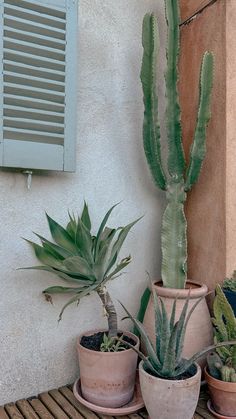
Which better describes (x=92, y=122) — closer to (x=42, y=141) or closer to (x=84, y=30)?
(x=42, y=141)

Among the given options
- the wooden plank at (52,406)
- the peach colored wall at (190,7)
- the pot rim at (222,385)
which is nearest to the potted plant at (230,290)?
the pot rim at (222,385)

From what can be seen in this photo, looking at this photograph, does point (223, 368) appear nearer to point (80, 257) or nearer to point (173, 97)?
point (80, 257)

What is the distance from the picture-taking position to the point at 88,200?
2.11m

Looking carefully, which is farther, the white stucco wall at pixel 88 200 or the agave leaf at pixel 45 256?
the white stucco wall at pixel 88 200

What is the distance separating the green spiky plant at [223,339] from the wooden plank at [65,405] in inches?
28.2

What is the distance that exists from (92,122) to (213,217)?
954mm

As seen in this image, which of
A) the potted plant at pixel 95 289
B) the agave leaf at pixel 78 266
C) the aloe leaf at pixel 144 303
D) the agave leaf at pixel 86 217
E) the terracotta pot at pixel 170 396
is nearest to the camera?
the terracotta pot at pixel 170 396

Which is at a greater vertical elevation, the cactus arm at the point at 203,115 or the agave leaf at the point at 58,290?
the cactus arm at the point at 203,115

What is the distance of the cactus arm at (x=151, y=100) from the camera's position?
208 centimetres

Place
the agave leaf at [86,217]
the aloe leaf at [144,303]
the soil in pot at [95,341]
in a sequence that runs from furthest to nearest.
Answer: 1. the aloe leaf at [144,303]
2. the agave leaf at [86,217]
3. the soil in pot at [95,341]

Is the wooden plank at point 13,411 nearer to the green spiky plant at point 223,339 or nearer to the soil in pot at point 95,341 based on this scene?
the soil in pot at point 95,341

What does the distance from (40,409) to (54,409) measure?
0.24 feet

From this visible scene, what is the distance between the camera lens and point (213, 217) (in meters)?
2.19

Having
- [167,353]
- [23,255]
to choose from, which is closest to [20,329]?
[23,255]
